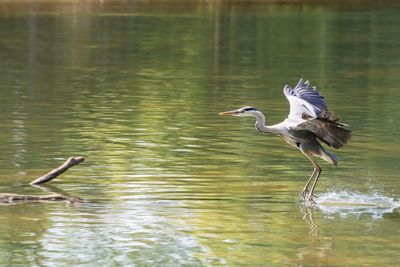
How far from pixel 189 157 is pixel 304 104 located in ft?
10.7

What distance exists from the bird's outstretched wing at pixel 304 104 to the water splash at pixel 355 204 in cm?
95

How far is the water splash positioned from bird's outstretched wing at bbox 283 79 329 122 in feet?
3.11

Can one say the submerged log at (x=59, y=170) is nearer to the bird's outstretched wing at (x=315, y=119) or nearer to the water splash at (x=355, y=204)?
the bird's outstretched wing at (x=315, y=119)

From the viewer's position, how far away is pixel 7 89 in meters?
28.1

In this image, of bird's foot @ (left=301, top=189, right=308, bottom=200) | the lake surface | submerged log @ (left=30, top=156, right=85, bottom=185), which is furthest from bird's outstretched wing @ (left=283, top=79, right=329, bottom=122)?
submerged log @ (left=30, top=156, right=85, bottom=185)

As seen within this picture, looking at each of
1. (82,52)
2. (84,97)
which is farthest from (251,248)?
(82,52)

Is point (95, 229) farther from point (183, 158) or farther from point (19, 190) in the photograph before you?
point (183, 158)

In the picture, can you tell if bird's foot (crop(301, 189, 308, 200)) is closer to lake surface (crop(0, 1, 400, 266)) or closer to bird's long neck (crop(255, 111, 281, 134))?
lake surface (crop(0, 1, 400, 266))

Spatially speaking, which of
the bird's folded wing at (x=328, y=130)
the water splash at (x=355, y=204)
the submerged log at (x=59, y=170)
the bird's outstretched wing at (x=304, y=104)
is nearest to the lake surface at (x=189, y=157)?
the water splash at (x=355, y=204)

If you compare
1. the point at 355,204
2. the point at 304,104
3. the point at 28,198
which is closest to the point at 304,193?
the point at 355,204

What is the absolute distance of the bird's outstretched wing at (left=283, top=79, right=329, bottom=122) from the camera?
50.3ft

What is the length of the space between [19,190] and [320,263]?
464cm

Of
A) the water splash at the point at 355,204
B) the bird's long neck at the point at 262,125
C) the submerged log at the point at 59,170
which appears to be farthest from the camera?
the submerged log at the point at 59,170

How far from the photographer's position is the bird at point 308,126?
14891mm
